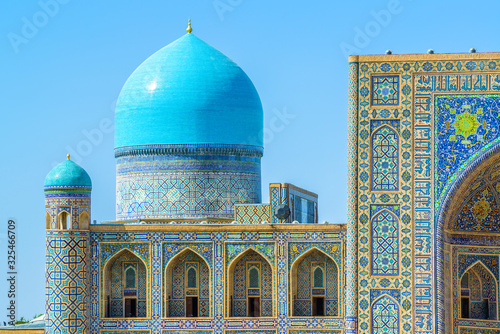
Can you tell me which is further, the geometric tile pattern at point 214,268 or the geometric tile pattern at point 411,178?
the geometric tile pattern at point 214,268

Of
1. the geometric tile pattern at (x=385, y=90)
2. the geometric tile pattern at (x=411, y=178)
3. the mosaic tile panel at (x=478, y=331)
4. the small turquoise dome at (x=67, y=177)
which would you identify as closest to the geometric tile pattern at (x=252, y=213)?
the geometric tile pattern at (x=411, y=178)

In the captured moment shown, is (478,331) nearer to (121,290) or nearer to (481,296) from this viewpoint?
(481,296)

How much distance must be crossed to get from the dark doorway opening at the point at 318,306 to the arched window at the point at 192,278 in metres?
1.87

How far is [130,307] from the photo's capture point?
20.4 m

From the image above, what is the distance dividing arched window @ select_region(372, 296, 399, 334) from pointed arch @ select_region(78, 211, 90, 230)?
15.0ft

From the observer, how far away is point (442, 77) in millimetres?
19125

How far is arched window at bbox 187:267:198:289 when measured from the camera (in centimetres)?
2033

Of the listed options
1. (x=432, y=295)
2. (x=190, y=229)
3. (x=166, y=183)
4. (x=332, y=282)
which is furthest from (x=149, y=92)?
(x=432, y=295)

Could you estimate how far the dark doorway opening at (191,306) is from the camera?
20328 millimetres

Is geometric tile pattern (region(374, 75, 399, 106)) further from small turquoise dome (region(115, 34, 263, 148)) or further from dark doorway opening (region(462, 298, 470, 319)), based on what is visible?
small turquoise dome (region(115, 34, 263, 148))

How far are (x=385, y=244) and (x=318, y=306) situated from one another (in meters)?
1.81

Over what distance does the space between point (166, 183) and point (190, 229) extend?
7.51 feet

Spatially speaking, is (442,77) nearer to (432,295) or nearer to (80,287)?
(432,295)

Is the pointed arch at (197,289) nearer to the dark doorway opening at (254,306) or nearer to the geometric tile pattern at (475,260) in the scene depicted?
the dark doorway opening at (254,306)
